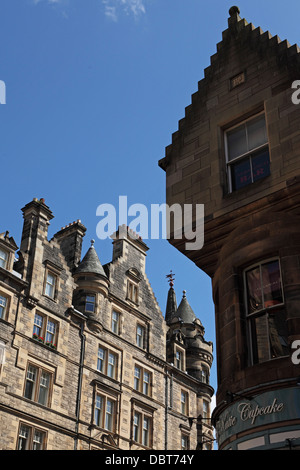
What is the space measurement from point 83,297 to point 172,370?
9083 mm

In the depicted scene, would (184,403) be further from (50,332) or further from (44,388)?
(44,388)

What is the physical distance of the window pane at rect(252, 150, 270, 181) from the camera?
14.5 m

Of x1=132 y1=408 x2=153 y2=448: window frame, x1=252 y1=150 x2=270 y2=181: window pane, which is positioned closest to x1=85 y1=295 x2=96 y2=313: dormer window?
x1=132 y1=408 x2=153 y2=448: window frame

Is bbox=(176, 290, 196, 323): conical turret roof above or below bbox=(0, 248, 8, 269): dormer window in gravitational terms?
above

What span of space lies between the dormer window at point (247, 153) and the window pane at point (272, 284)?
2.34 metres

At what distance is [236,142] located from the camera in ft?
51.4

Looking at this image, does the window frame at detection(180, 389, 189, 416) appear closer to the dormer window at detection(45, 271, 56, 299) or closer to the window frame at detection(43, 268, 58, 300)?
the window frame at detection(43, 268, 58, 300)

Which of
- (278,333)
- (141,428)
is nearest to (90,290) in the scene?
(141,428)

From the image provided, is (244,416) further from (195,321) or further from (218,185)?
(195,321)

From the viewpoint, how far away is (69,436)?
104 ft

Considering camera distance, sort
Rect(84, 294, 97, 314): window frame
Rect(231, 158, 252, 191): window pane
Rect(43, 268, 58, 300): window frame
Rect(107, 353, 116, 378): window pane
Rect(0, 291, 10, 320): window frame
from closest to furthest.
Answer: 1. Rect(231, 158, 252, 191): window pane
2. Rect(0, 291, 10, 320): window frame
3. Rect(43, 268, 58, 300): window frame
4. Rect(107, 353, 116, 378): window pane
5. Rect(84, 294, 97, 314): window frame

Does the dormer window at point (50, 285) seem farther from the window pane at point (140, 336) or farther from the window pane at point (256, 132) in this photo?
the window pane at point (256, 132)

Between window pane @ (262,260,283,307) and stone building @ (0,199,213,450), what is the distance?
15.4 meters

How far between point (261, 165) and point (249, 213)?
135 cm
